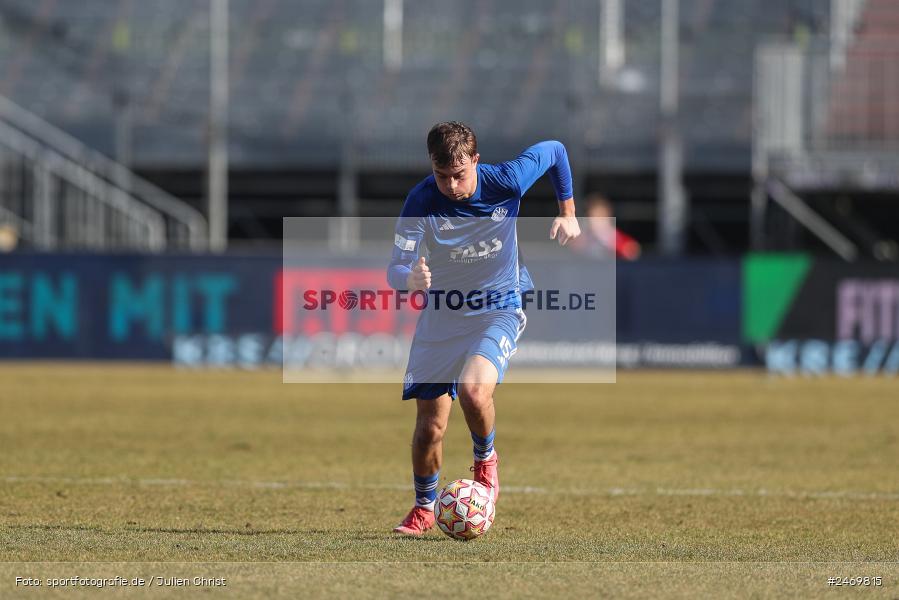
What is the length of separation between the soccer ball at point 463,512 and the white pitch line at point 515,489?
2.34 m

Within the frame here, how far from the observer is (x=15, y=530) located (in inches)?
303

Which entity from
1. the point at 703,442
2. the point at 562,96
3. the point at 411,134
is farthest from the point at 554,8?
the point at 703,442

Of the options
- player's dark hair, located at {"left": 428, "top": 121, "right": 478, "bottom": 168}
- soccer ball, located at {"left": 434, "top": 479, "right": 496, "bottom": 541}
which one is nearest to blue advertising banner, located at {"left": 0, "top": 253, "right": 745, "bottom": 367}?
soccer ball, located at {"left": 434, "top": 479, "right": 496, "bottom": 541}

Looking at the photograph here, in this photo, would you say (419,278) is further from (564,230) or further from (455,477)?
(455,477)

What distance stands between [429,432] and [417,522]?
48 centimetres

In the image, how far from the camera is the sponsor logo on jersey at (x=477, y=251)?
7.86 m

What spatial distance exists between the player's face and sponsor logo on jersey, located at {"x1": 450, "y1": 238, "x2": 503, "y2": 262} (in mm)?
300

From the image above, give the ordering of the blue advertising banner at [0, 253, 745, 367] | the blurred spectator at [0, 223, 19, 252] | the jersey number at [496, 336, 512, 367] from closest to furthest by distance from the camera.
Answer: the jersey number at [496, 336, 512, 367]
the blue advertising banner at [0, 253, 745, 367]
the blurred spectator at [0, 223, 19, 252]

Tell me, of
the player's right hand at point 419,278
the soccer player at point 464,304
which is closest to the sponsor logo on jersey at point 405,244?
the soccer player at point 464,304

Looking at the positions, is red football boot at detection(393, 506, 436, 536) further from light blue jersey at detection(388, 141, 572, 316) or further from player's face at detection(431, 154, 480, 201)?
player's face at detection(431, 154, 480, 201)

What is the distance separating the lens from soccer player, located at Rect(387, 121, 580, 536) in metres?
7.66

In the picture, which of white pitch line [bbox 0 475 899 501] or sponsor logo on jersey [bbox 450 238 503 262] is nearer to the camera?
sponsor logo on jersey [bbox 450 238 503 262]

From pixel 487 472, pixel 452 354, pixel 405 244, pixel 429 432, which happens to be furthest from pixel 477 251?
pixel 487 472

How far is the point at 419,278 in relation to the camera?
24.0 ft
